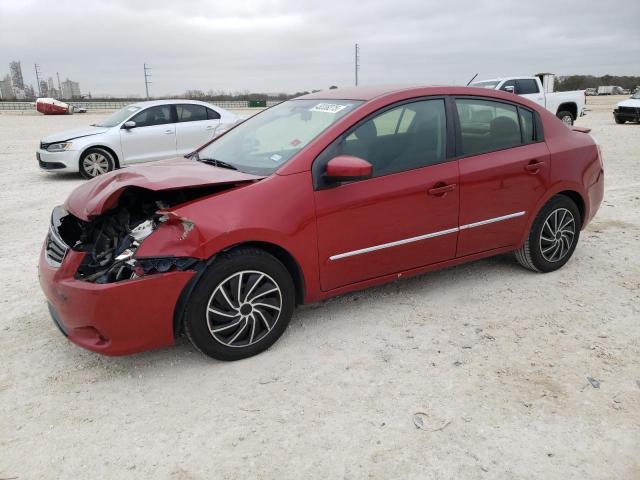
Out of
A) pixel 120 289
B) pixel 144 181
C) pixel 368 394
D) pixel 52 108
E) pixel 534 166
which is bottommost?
pixel 368 394

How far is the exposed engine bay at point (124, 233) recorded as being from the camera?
2998 millimetres

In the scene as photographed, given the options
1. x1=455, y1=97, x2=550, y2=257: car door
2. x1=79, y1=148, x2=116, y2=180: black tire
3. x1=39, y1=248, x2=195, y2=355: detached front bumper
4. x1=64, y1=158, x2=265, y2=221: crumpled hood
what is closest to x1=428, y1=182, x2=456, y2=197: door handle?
x1=455, y1=97, x2=550, y2=257: car door

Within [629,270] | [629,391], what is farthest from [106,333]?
[629,270]

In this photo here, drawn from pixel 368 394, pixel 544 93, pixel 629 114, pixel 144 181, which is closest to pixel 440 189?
pixel 368 394

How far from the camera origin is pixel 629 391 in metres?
2.93

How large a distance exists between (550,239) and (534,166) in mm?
714

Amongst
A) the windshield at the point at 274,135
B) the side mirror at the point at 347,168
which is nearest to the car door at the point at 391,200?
the side mirror at the point at 347,168

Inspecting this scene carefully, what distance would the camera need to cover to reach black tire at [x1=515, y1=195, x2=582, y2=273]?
176 inches

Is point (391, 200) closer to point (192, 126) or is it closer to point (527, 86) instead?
point (192, 126)

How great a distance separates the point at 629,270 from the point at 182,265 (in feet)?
12.9

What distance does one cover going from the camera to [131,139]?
10328mm

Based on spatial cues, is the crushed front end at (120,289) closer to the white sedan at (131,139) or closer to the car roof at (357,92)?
the car roof at (357,92)

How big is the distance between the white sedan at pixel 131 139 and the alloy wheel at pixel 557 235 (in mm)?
6874

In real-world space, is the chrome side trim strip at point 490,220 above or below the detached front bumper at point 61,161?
below
